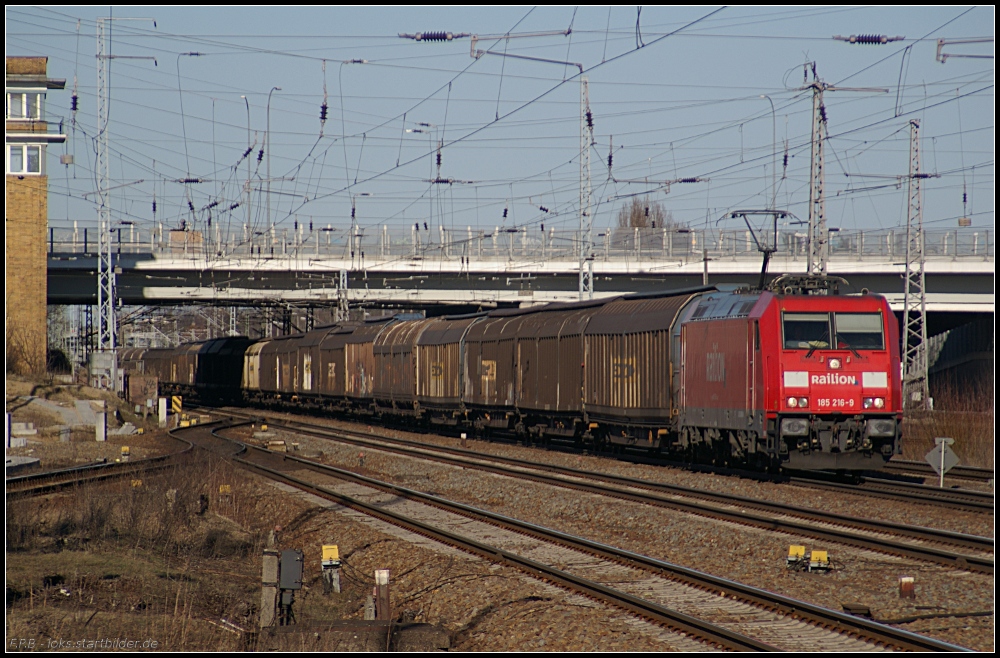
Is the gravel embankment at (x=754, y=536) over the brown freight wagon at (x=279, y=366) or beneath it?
beneath

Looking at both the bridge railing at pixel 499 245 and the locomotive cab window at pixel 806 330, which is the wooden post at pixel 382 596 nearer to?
the locomotive cab window at pixel 806 330

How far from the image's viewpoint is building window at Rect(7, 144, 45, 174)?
47.6 metres

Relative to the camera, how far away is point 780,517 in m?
15.8

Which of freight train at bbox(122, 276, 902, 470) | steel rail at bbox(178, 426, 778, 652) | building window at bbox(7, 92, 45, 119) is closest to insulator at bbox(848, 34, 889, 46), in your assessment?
freight train at bbox(122, 276, 902, 470)

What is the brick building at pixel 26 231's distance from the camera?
46.3 metres

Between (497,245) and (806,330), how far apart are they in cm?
3782

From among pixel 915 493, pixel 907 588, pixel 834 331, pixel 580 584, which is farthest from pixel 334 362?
pixel 907 588

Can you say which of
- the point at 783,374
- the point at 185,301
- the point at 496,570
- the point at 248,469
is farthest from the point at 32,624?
the point at 185,301

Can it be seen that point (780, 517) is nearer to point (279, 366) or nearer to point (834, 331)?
point (834, 331)

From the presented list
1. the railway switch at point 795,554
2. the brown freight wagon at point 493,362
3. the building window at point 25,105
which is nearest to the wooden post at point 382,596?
the railway switch at point 795,554

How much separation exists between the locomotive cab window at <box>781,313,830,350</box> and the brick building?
124 feet

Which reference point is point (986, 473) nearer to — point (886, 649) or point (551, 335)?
point (551, 335)

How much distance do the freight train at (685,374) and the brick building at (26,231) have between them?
1753 centimetres

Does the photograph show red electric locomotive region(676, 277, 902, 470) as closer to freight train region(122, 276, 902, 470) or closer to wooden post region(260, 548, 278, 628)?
freight train region(122, 276, 902, 470)
